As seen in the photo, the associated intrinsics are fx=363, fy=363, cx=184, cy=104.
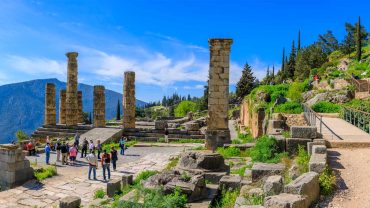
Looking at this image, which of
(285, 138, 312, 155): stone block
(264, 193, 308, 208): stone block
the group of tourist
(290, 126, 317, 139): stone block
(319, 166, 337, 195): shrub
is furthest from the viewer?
→ the group of tourist

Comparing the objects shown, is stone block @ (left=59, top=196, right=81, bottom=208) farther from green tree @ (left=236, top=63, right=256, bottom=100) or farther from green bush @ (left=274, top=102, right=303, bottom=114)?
green tree @ (left=236, top=63, right=256, bottom=100)

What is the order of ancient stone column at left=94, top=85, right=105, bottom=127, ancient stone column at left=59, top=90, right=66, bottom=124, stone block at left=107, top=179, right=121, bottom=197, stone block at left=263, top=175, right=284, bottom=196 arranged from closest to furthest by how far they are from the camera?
stone block at left=263, top=175, right=284, bottom=196
stone block at left=107, top=179, right=121, bottom=197
ancient stone column at left=94, top=85, right=105, bottom=127
ancient stone column at left=59, top=90, right=66, bottom=124

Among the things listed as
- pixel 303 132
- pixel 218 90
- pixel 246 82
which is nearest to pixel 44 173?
pixel 218 90

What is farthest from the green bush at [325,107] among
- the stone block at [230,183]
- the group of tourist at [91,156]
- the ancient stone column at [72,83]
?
the ancient stone column at [72,83]

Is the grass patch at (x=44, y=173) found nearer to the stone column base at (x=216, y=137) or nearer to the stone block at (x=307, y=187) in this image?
the stone column base at (x=216, y=137)

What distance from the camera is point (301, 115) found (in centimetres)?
2306

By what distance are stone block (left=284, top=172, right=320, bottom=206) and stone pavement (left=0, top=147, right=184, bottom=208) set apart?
740 centimetres

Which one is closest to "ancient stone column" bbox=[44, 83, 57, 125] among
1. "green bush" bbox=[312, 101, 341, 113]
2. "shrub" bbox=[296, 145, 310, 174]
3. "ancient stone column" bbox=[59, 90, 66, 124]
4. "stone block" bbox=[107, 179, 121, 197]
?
"ancient stone column" bbox=[59, 90, 66, 124]

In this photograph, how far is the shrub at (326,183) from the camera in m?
7.79

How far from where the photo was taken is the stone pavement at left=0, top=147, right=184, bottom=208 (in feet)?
42.3

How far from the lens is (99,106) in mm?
30703

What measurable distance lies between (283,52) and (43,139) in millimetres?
67147

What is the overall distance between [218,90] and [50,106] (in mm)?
18579

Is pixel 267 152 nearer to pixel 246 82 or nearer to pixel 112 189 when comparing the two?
pixel 112 189
